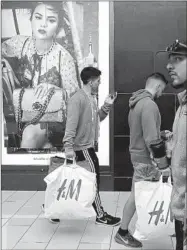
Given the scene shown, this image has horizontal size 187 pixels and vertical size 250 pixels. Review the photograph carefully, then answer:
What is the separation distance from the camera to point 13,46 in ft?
24.3

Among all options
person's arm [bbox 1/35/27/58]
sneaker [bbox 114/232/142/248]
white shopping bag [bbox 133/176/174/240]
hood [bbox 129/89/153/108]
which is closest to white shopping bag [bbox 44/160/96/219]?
sneaker [bbox 114/232/142/248]

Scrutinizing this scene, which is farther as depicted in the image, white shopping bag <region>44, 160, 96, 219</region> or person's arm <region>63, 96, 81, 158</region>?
person's arm <region>63, 96, 81, 158</region>

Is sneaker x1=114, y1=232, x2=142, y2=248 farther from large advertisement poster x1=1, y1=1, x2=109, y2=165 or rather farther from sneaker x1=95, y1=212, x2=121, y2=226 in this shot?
large advertisement poster x1=1, y1=1, x2=109, y2=165

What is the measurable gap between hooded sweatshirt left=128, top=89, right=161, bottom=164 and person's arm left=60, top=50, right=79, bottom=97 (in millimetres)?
2665

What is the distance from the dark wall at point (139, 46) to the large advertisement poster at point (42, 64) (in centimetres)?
30

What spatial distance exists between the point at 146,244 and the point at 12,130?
3406 millimetres

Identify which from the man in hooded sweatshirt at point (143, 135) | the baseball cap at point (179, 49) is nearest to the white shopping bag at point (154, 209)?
the man in hooded sweatshirt at point (143, 135)

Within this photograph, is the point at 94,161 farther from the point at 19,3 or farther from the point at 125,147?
the point at 19,3

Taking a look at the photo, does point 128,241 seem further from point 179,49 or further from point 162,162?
point 179,49

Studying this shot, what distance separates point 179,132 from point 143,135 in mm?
1584

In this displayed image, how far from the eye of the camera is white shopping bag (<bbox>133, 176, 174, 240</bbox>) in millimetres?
4340

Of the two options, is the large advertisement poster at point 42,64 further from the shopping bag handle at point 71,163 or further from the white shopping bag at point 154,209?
the white shopping bag at point 154,209

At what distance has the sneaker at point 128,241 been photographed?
15.7ft

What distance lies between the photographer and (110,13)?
7293 mm
